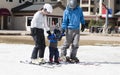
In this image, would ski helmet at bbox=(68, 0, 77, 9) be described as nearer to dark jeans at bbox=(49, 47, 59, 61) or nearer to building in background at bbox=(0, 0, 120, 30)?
dark jeans at bbox=(49, 47, 59, 61)

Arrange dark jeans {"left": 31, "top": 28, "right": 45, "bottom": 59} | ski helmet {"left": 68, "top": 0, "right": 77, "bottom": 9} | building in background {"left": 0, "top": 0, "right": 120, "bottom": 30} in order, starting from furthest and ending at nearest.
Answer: building in background {"left": 0, "top": 0, "right": 120, "bottom": 30} < ski helmet {"left": 68, "top": 0, "right": 77, "bottom": 9} < dark jeans {"left": 31, "top": 28, "right": 45, "bottom": 59}

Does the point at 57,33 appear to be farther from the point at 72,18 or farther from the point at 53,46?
the point at 72,18

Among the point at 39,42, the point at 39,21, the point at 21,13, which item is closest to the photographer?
the point at 39,42

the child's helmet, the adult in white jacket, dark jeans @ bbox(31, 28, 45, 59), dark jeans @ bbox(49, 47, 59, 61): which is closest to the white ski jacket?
the adult in white jacket

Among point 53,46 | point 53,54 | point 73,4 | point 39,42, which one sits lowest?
point 53,54

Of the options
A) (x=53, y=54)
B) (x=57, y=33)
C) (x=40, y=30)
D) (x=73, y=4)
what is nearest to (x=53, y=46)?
(x=53, y=54)

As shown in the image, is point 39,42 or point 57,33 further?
point 57,33

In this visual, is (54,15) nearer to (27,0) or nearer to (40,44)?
(27,0)

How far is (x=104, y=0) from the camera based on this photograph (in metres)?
85.9

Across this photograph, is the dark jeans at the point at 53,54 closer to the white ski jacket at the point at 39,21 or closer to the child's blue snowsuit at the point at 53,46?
the child's blue snowsuit at the point at 53,46

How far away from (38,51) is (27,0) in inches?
2442

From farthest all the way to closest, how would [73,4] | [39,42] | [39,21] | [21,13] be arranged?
[21,13], [73,4], [39,21], [39,42]

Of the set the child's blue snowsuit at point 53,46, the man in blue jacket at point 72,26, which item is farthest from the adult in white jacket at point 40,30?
the man in blue jacket at point 72,26

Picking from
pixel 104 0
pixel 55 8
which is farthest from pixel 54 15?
pixel 104 0
